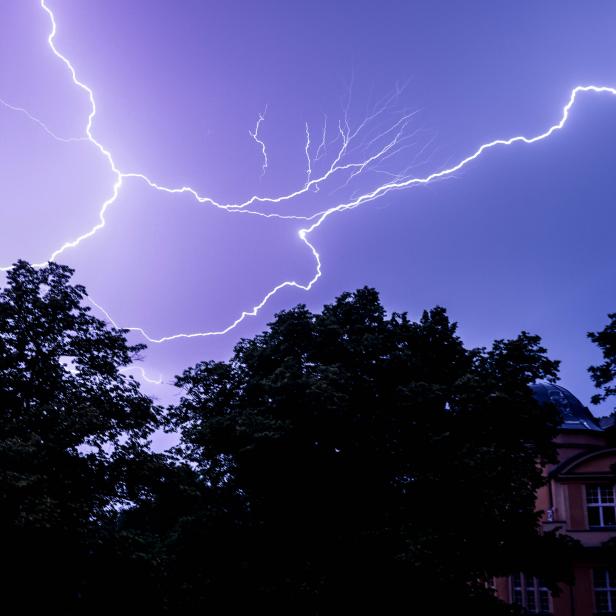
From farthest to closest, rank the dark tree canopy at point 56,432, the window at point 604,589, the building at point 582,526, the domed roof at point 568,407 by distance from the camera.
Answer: the domed roof at point 568,407 < the building at point 582,526 < the window at point 604,589 < the dark tree canopy at point 56,432

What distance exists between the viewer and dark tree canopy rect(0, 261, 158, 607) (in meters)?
13.9

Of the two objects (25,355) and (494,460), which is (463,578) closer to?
(494,460)

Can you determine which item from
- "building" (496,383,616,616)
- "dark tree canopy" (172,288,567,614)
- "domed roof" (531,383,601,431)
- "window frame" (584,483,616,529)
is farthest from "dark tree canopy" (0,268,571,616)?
"domed roof" (531,383,601,431)

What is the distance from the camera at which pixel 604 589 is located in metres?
26.2

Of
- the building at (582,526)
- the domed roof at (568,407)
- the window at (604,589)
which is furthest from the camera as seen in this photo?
the domed roof at (568,407)

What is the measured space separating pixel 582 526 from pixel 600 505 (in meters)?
1.47

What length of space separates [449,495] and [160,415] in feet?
34.5

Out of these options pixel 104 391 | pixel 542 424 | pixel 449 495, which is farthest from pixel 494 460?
pixel 104 391

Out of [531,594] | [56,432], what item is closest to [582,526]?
[531,594]

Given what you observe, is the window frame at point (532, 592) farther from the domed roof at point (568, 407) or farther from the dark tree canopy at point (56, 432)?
the dark tree canopy at point (56, 432)

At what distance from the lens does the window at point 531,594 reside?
92.3ft

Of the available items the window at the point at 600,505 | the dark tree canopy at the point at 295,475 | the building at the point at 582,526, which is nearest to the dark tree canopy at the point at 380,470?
the dark tree canopy at the point at 295,475

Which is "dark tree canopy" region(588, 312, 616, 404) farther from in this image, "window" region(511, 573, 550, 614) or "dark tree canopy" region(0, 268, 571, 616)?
"window" region(511, 573, 550, 614)

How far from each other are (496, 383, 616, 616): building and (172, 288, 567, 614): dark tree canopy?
9.65 meters
